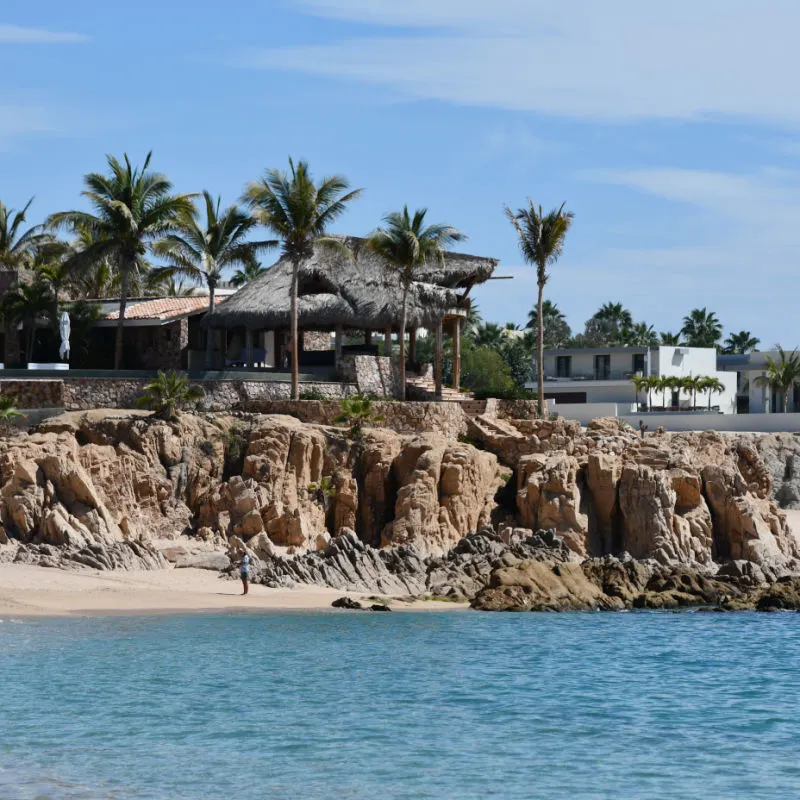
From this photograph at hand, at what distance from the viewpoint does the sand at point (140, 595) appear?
31688 millimetres

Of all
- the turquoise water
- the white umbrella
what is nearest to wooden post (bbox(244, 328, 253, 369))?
the white umbrella

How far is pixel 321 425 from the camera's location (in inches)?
1673

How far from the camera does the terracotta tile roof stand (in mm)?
49781

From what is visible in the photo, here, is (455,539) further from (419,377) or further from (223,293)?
(223,293)

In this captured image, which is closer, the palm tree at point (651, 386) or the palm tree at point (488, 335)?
the palm tree at point (651, 386)

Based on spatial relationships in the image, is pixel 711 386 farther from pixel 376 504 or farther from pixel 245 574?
pixel 245 574

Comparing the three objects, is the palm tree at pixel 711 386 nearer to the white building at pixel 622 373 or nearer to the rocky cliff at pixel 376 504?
the white building at pixel 622 373

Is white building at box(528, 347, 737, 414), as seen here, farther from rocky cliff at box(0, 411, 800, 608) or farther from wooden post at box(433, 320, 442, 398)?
rocky cliff at box(0, 411, 800, 608)

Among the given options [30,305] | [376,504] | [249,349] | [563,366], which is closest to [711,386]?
[563,366]

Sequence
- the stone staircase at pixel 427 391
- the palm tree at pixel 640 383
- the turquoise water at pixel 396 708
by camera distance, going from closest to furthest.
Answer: the turquoise water at pixel 396 708, the stone staircase at pixel 427 391, the palm tree at pixel 640 383

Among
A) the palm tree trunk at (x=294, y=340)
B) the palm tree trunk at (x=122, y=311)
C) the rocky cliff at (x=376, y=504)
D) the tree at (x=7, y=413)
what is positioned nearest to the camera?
the rocky cliff at (x=376, y=504)

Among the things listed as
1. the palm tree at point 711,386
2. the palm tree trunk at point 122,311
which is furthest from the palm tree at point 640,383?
the palm tree trunk at point 122,311

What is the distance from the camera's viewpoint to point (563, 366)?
76.9 m

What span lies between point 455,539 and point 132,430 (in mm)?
9495
